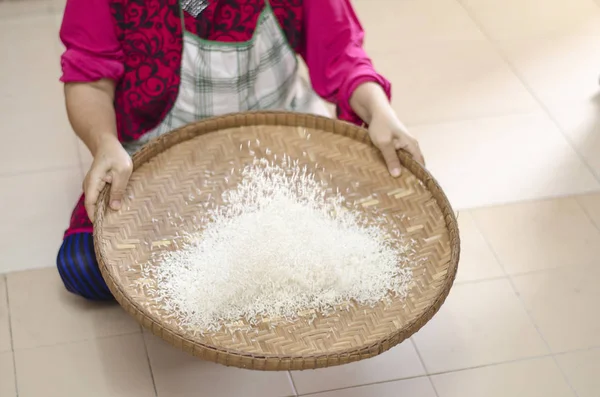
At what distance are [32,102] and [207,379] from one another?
1159mm

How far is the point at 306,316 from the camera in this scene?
1.31 metres

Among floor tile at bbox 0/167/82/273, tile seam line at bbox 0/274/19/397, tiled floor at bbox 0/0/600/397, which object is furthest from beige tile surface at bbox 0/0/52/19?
tile seam line at bbox 0/274/19/397

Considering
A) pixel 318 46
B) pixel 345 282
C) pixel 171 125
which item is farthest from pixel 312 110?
pixel 345 282

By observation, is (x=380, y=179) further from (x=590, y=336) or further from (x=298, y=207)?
(x=590, y=336)

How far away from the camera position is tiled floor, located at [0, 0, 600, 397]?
66.7 inches

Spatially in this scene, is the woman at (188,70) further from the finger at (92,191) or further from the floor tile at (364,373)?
the floor tile at (364,373)

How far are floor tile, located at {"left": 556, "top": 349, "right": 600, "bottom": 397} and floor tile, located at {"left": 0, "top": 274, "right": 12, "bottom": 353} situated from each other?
119 cm

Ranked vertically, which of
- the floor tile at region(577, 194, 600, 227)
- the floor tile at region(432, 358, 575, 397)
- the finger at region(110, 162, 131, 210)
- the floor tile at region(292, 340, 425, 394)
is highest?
the finger at region(110, 162, 131, 210)

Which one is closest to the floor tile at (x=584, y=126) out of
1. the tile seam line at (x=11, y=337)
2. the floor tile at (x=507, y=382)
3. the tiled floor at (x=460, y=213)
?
the tiled floor at (x=460, y=213)

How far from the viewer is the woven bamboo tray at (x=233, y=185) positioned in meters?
1.23

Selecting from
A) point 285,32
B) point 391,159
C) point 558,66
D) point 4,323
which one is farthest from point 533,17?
point 4,323

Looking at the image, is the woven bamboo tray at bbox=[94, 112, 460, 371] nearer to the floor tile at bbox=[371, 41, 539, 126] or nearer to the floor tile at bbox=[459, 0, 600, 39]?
the floor tile at bbox=[371, 41, 539, 126]

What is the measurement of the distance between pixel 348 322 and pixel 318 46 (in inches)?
26.9

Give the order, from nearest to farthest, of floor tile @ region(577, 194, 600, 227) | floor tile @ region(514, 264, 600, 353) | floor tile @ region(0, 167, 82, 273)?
floor tile @ region(514, 264, 600, 353), floor tile @ region(0, 167, 82, 273), floor tile @ region(577, 194, 600, 227)
